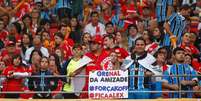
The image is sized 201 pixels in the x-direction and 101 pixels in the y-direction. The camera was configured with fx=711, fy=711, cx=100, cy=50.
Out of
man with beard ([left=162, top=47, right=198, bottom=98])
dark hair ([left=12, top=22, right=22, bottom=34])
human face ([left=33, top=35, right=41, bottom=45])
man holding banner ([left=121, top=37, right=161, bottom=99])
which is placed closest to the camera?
man with beard ([left=162, top=47, right=198, bottom=98])

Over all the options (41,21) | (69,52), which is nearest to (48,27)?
(41,21)

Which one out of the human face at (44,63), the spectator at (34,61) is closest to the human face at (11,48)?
the spectator at (34,61)

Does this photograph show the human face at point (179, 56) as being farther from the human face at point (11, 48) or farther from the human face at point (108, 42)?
the human face at point (11, 48)

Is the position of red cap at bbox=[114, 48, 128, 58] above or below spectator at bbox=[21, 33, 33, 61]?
below

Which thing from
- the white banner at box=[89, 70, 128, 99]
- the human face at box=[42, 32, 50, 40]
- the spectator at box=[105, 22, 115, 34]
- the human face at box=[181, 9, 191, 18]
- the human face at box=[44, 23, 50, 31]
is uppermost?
the human face at box=[181, 9, 191, 18]

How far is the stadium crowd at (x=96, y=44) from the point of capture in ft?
47.3

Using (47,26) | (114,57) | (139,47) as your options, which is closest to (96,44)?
(114,57)

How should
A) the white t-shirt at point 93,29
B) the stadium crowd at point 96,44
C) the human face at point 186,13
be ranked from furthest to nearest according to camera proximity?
the white t-shirt at point 93,29 → the human face at point 186,13 → the stadium crowd at point 96,44

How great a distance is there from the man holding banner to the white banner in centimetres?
20

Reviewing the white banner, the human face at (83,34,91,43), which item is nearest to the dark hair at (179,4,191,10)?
the human face at (83,34,91,43)

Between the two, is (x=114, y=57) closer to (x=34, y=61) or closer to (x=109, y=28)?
(x=34, y=61)

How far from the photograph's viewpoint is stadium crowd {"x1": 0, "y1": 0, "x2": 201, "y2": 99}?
47.3 ft

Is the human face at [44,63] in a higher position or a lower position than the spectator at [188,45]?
lower

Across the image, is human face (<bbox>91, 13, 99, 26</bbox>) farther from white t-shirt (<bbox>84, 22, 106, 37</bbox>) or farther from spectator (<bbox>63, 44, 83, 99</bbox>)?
spectator (<bbox>63, 44, 83, 99</bbox>)
